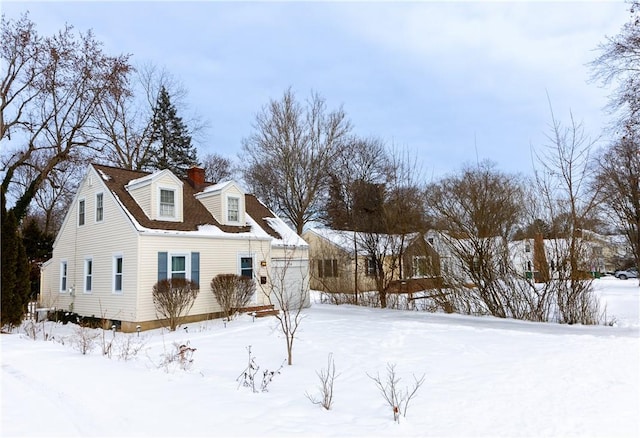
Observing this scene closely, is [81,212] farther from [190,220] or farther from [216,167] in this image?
[216,167]

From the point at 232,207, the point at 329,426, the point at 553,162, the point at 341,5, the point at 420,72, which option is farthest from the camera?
the point at 232,207

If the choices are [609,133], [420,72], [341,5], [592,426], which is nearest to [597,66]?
[609,133]

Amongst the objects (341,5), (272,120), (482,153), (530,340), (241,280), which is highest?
(272,120)

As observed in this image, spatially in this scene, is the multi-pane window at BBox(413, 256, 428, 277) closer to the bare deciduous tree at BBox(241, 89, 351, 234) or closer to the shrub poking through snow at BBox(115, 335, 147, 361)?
the shrub poking through snow at BBox(115, 335, 147, 361)

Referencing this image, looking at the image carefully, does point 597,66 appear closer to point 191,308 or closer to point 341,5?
point 341,5

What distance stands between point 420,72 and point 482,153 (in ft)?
12.0

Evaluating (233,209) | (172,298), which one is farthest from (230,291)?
(233,209)

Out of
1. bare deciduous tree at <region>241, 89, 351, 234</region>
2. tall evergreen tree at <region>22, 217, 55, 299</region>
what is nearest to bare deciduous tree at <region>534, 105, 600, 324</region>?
bare deciduous tree at <region>241, 89, 351, 234</region>

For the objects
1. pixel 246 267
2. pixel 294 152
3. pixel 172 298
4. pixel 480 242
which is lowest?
pixel 172 298

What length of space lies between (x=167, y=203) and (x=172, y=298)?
3.58 meters

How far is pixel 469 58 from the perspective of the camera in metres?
13.0

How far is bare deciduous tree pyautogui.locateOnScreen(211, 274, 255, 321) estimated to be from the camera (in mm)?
14766

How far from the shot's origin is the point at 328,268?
2417 cm

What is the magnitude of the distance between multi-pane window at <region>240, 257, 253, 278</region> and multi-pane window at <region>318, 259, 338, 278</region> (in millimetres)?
7610
